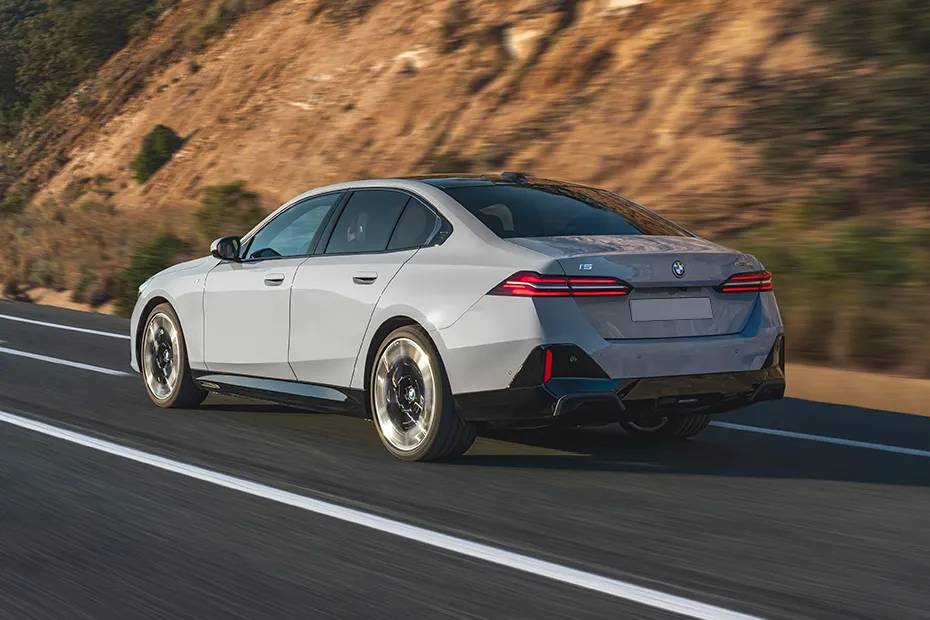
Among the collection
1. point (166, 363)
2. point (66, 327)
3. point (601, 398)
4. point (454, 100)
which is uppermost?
point (454, 100)

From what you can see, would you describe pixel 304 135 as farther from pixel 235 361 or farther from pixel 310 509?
pixel 310 509

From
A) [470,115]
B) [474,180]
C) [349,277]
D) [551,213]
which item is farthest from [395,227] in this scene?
[470,115]

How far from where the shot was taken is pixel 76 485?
693 centimetres

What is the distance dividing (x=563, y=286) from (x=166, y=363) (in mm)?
3985

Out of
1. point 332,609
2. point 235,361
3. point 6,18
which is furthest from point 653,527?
point 6,18

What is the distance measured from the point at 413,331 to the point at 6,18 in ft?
173

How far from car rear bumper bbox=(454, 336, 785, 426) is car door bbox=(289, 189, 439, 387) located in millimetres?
972

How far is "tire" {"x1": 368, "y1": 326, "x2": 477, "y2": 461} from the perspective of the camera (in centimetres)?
716

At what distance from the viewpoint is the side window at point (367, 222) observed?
26.0 ft

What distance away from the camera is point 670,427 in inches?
327

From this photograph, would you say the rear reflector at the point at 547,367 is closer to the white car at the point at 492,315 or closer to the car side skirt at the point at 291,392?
the white car at the point at 492,315

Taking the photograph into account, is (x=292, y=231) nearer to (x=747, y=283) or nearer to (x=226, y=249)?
(x=226, y=249)

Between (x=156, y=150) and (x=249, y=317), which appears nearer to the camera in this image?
(x=249, y=317)

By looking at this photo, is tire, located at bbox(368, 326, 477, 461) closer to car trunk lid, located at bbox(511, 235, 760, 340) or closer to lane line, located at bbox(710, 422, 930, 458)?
car trunk lid, located at bbox(511, 235, 760, 340)
